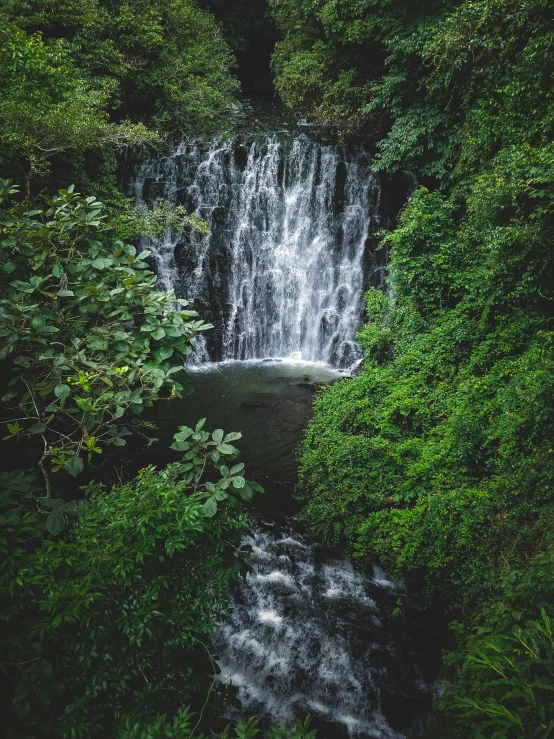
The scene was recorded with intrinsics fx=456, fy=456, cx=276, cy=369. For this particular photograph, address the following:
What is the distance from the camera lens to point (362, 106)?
1334 centimetres

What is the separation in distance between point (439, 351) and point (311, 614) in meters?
4.77

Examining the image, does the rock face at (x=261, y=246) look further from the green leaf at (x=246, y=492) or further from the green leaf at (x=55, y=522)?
the green leaf at (x=55, y=522)

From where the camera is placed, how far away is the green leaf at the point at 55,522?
3.02 metres

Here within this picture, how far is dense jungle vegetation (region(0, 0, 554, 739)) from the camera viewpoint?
2971mm

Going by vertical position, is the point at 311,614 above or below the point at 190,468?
below

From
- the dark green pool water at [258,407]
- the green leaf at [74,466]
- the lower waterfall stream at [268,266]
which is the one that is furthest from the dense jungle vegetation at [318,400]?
the lower waterfall stream at [268,266]

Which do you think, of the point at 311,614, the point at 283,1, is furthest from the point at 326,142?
the point at 311,614

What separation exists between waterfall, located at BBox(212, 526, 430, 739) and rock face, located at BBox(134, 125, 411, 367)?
857 cm

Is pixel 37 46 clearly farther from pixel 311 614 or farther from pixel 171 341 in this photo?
pixel 311 614

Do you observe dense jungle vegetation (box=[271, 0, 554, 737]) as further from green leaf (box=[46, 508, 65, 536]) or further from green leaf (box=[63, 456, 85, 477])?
green leaf (box=[63, 456, 85, 477])

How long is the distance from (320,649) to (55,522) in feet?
14.1

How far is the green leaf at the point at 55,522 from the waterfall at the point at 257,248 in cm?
1147

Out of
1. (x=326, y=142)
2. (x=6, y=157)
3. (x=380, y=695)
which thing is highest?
(x=326, y=142)

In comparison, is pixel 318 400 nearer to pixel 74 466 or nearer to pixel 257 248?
pixel 74 466
